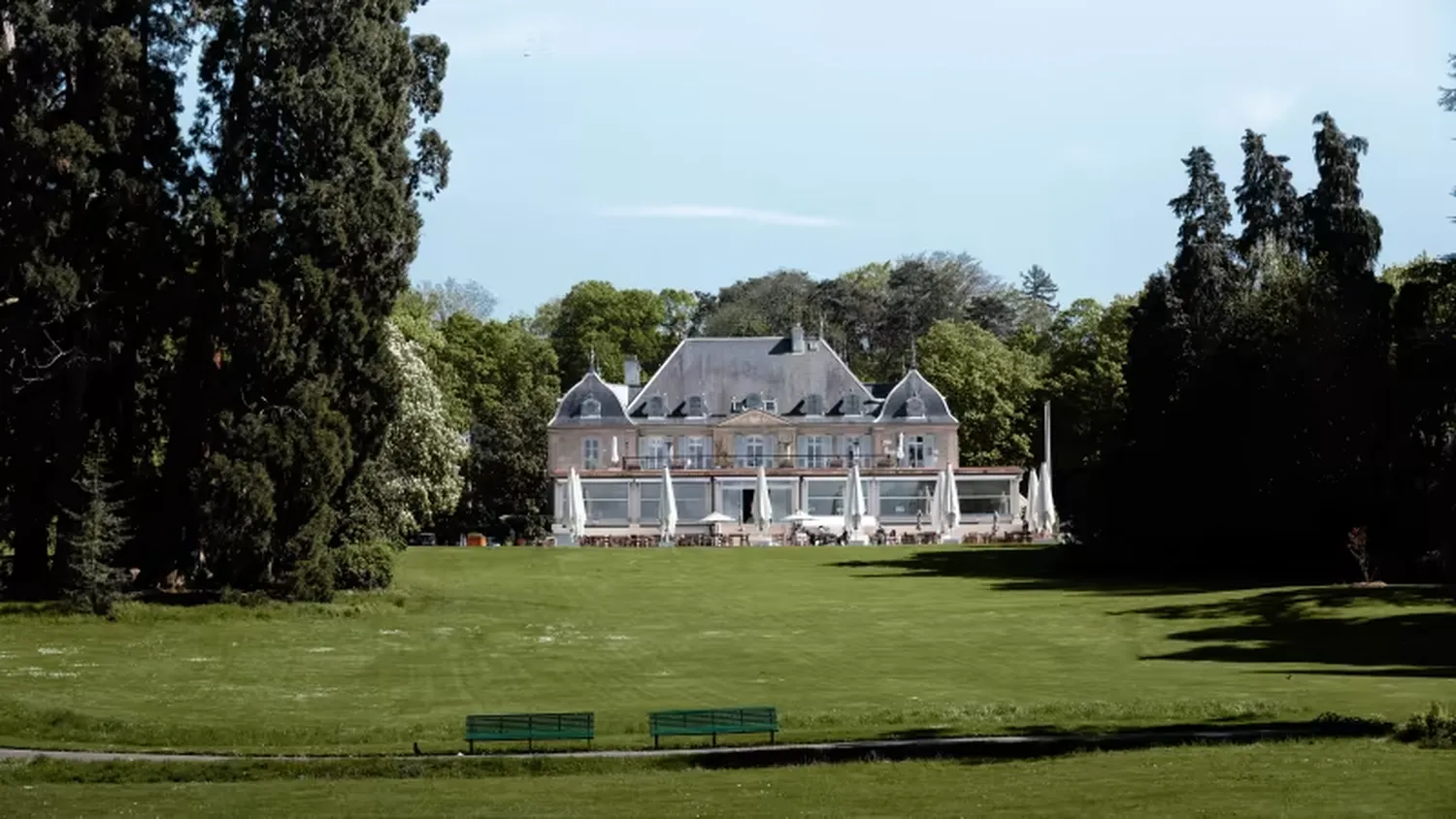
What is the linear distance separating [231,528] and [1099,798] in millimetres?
32587

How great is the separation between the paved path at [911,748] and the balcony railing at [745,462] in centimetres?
6748

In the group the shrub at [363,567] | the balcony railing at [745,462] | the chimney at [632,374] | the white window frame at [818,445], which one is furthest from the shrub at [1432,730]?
the chimney at [632,374]

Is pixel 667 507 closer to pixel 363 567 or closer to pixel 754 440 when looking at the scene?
pixel 754 440

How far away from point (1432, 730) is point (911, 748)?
693cm

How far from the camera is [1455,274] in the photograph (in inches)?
1816

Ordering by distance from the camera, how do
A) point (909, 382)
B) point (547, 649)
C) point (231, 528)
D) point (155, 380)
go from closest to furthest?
point (547, 649)
point (231, 528)
point (155, 380)
point (909, 382)

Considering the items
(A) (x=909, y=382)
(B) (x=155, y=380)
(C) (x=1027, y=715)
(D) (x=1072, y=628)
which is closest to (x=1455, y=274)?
(D) (x=1072, y=628)

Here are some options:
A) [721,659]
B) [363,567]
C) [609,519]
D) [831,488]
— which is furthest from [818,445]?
[721,659]

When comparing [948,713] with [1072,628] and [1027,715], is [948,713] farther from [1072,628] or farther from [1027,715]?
[1072,628]

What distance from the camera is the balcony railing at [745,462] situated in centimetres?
9600

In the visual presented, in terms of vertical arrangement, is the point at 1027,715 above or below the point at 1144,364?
below

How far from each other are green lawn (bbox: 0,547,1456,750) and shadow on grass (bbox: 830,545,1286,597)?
1.68ft

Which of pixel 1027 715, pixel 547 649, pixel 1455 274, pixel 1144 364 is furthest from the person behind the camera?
pixel 1144 364

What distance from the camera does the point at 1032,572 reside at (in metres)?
64.4
